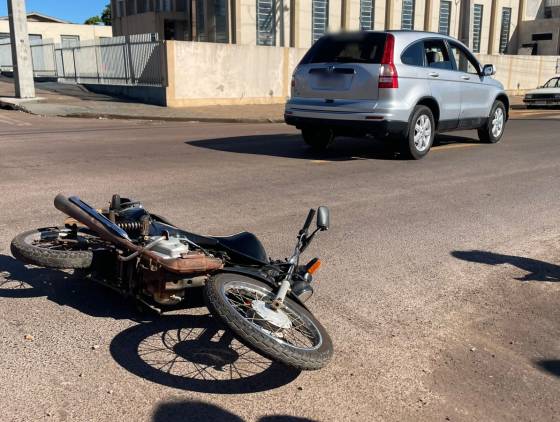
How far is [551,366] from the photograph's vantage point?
10.8 feet

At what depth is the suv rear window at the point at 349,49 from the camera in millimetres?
9031

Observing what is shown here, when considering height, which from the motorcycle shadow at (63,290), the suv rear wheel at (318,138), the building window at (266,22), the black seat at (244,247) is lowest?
the motorcycle shadow at (63,290)

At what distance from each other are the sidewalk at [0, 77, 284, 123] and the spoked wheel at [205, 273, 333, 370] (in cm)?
1446

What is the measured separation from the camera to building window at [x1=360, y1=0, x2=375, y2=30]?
32500 millimetres

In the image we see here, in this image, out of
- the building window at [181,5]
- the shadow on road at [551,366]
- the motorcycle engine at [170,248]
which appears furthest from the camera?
the building window at [181,5]

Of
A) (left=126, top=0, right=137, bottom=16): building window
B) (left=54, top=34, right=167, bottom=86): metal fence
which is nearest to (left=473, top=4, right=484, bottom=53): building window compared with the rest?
(left=126, top=0, right=137, bottom=16): building window

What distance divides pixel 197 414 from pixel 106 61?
931 inches

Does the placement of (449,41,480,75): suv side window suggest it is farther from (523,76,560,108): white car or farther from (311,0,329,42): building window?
(311,0,329,42): building window

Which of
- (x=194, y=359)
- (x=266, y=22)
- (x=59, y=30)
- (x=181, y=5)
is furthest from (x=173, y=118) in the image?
(x=59, y=30)

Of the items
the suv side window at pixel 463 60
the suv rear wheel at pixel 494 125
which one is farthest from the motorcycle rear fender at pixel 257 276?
the suv rear wheel at pixel 494 125

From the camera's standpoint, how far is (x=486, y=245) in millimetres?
5363

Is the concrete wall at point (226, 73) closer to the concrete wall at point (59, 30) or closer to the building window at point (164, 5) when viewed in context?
the building window at point (164, 5)

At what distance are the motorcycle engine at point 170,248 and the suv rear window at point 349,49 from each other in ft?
20.7

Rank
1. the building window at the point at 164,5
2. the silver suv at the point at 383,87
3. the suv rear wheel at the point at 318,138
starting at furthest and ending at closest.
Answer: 1. the building window at the point at 164,5
2. the suv rear wheel at the point at 318,138
3. the silver suv at the point at 383,87
